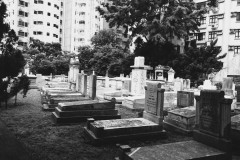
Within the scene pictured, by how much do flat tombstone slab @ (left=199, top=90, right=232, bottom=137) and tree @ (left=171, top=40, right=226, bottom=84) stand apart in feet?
71.7

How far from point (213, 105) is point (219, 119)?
13.1 inches

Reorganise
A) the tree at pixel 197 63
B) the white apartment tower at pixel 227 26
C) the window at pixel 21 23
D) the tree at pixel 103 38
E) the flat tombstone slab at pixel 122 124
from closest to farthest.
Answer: the flat tombstone slab at pixel 122 124, the tree at pixel 197 63, the white apartment tower at pixel 227 26, the tree at pixel 103 38, the window at pixel 21 23

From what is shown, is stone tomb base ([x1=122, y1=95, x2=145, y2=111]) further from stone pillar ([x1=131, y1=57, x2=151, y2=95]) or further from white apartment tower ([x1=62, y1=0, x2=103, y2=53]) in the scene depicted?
white apartment tower ([x1=62, y1=0, x2=103, y2=53])

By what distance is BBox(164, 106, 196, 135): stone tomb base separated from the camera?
21.8 feet

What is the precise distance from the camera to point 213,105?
483 centimetres

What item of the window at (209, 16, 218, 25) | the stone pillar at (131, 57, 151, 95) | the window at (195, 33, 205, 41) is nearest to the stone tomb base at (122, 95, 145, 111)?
the stone pillar at (131, 57, 151, 95)

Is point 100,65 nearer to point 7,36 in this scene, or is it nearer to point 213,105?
point 7,36

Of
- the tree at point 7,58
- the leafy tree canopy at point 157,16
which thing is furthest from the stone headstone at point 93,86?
the leafy tree canopy at point 157,16

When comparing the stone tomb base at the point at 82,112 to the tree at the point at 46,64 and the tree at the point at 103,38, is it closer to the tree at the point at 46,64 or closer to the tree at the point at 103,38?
the tree at the point at 46,64

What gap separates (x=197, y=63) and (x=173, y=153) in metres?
25.0

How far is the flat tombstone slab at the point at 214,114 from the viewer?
4.62 meters

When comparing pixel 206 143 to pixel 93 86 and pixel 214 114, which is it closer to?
pixel 214 114

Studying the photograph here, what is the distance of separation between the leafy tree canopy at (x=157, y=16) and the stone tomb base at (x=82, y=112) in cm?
1898

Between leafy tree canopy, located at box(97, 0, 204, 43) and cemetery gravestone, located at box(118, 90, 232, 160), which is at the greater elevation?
leafy tree canopy, located at box(97, 0, 204, 43)
